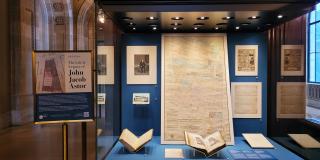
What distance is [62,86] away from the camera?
3.49 meters

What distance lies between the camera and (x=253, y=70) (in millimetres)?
5871

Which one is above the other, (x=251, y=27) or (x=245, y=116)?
(x=251, y=27)

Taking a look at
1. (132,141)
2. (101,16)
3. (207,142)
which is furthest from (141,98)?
(101,16)

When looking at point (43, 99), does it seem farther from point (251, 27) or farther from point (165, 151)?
point (251, 27)

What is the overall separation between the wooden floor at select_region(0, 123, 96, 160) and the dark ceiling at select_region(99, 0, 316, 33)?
1889 mm

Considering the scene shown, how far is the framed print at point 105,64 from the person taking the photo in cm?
443

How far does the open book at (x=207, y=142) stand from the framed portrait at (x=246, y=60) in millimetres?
1458

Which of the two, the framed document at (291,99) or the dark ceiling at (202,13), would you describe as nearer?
the dark ceiling at (202,13)

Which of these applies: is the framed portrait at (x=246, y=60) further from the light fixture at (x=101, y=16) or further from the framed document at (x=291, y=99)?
the light fixture at (x=101, y=16)

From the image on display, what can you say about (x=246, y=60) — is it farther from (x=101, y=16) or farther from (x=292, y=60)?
(x=101, y=16)

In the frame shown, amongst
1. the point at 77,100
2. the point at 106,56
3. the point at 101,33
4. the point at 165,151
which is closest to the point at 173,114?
the point at 165,151

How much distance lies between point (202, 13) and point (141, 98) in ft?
7.28

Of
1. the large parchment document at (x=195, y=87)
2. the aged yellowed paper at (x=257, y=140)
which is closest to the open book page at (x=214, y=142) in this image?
the large parchment document at (x=195, y=87)

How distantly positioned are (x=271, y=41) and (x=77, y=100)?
389cm
